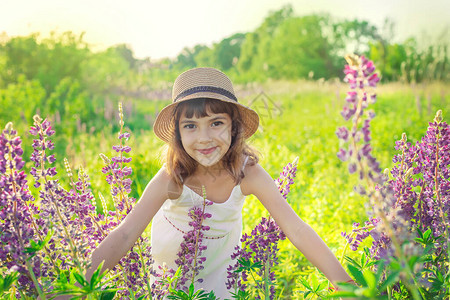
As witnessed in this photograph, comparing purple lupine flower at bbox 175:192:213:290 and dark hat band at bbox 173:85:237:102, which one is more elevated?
dark hat band at bbox 173:85:237:102

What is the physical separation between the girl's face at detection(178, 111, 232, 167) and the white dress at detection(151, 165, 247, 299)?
302 millimetres

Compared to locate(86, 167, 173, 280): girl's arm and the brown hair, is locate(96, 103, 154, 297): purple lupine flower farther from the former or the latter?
the brown hair

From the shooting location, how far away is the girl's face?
236cm

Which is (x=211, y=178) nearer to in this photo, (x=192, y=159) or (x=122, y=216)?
(x=192, y=159)

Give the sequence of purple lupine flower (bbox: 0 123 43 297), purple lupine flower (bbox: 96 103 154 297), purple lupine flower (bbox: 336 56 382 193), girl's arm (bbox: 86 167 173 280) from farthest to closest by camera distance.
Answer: girl's arm (bbox: 86 167 173 280) → purple lupine flower (bbox: 96 103 154 297) → purple lupine flower (bbox: 0 123 43 297) → purple lupine flower (bbox: 336 56 382 193)

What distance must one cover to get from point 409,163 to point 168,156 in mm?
1396

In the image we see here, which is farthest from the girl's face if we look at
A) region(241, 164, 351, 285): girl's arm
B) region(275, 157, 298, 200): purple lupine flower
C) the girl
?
region(275, 157, 298, 200): purple lupine flower

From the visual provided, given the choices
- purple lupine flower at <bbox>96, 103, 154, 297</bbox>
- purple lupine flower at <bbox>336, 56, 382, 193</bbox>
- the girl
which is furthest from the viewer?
the girl

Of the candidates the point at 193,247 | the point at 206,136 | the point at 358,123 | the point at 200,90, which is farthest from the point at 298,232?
the point at 358,123

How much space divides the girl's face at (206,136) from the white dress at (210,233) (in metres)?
0.30

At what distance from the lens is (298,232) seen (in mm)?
2066

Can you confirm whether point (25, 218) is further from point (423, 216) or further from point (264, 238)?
point (423, 216)

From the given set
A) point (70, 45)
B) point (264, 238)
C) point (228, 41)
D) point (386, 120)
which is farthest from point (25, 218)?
point (228, 41)

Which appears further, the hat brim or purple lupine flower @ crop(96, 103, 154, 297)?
the hat brim
